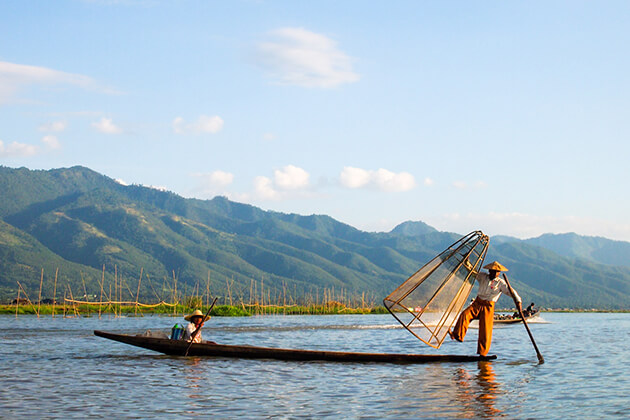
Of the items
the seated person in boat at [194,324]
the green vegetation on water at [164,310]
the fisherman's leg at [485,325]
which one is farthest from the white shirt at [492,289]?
the green vegetation on water at [164,310]

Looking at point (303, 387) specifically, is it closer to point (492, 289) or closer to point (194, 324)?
point (492, 289)

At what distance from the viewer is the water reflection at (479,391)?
1088 cm

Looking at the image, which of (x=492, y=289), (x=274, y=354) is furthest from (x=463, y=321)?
(x=274, y=354)

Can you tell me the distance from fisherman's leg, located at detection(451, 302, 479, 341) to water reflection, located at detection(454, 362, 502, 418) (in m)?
0.66

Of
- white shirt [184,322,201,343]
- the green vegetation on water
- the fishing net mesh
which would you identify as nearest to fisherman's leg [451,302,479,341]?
the fishing net mesh

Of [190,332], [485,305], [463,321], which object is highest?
[485,305]

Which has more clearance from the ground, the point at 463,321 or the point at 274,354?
the point at 463,321

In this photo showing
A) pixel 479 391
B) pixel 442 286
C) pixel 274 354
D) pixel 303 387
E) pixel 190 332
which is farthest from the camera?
pixel 190 332

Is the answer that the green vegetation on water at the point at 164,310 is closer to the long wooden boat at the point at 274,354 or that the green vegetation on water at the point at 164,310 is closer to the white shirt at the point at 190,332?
the long wooden boat at the point at 274,354

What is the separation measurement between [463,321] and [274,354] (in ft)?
13.6

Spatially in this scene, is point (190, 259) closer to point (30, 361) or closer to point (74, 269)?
point (74, 269)

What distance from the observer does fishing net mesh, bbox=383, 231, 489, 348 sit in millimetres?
15734

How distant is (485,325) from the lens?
1526 centimetres

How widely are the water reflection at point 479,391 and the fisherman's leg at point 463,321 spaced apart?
0.66 m
